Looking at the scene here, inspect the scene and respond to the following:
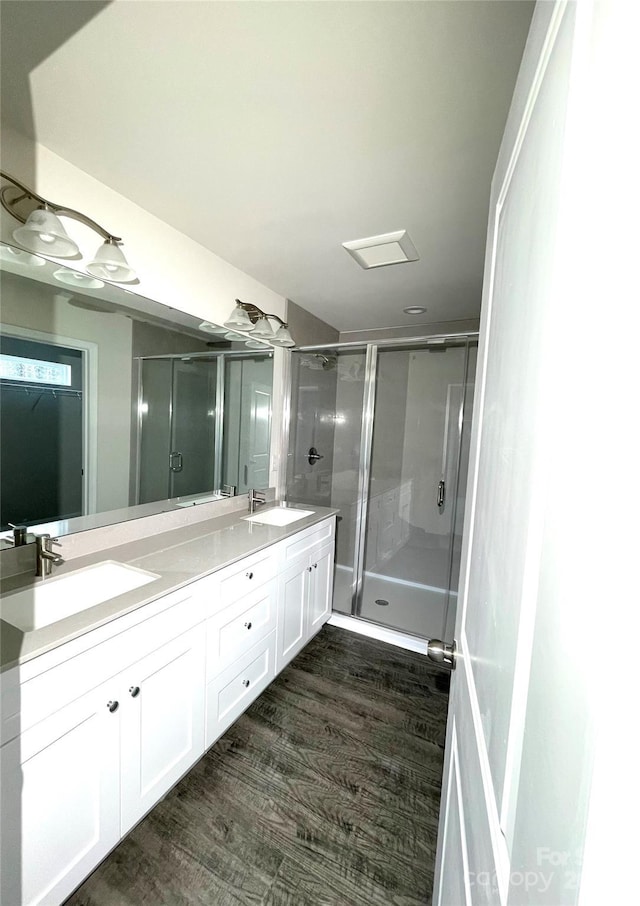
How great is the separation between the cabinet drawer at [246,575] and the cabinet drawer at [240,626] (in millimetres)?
39

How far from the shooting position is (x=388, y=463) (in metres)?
3.35

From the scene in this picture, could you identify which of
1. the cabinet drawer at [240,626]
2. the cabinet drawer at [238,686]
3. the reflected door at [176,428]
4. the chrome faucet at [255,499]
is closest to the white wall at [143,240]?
the reflected door at [176,428]

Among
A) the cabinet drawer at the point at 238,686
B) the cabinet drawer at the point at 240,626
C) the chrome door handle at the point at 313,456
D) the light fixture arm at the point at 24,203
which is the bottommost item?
the cabinet drawer at the point at 238,686

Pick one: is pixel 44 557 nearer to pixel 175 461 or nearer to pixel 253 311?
pixel 175 461


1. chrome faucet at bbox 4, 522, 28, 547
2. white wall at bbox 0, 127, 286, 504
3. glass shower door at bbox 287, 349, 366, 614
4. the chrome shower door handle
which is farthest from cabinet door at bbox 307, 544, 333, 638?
white wall at bbox 0, 127, 286, 504

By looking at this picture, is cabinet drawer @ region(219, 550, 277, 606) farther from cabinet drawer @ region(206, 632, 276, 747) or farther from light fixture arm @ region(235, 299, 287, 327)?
light fixture arm @ region(235, 299, 287, 327)

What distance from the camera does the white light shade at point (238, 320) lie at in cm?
220

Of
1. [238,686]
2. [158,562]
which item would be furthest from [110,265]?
[238,686]

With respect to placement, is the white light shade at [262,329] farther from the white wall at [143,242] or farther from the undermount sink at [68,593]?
the undermount sink at [68,593]

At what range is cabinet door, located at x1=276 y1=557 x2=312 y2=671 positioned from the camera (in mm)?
2082

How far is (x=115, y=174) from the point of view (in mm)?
1484

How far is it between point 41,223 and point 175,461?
1.17 meters

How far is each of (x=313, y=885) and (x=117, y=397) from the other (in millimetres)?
1991

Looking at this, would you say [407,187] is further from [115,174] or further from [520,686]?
[520,686]
